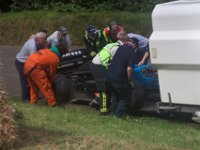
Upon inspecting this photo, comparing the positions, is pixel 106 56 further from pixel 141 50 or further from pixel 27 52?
pixel 27 52

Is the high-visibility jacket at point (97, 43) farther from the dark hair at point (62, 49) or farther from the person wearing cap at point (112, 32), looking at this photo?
the dark hair at point (62, 49)

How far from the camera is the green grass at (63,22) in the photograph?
83.5ft

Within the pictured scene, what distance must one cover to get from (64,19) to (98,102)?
17145 millimetres

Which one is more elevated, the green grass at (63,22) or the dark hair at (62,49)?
the dark hair at (62,49)

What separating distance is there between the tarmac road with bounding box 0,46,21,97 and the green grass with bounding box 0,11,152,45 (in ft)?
6.18

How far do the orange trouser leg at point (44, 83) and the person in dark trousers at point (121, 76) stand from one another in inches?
79.9

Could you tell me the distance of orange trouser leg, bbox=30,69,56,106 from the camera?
13.2 meters

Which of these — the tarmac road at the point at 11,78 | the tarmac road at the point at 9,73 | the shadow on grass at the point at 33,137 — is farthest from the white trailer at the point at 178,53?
the tarmac road at the point at 9,73

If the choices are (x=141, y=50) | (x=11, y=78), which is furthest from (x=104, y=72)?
(x=11, y=78)

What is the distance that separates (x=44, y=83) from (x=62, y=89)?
A: 0.44 m

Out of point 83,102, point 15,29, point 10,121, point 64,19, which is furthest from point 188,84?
point 15,29

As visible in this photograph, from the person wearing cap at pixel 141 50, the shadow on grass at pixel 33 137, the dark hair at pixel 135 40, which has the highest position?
the shadow on grass at pixel 33 137

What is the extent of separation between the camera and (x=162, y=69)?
9930 mm

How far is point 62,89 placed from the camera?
1342cm
